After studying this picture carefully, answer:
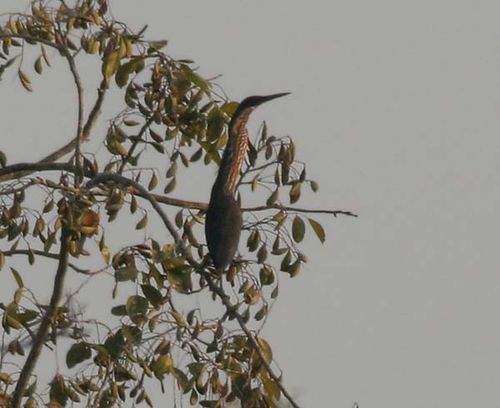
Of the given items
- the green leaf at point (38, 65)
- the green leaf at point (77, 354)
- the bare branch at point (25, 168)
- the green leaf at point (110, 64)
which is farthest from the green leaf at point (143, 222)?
the green leaf at point (38, 65)

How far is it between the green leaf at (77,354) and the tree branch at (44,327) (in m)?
0.29

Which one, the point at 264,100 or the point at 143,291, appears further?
the point at 264,100

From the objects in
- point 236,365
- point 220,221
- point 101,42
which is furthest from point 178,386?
point 101,42

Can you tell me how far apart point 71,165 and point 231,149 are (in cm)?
61

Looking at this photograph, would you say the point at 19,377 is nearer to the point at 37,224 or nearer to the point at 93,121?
the point at 37,224

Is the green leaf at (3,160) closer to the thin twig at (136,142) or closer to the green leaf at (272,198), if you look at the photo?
the thin twig at (136,142)

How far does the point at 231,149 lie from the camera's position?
672 cm

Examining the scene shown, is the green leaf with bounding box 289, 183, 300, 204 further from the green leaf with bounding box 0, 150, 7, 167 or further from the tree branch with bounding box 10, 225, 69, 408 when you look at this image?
the green leaf with bounding box 0, 150, 7, 167

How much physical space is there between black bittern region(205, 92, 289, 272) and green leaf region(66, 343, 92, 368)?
0.62m

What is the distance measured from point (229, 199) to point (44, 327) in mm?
826

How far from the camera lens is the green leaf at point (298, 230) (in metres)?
6.26

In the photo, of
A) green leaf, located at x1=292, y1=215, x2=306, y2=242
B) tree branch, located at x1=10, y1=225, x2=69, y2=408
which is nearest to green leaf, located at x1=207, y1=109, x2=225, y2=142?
green leaf, located at x1=292, y1=215, x2=306, y2=242

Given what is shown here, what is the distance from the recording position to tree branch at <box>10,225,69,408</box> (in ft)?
20.6

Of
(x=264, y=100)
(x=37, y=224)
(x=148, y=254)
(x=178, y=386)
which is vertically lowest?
(x=178, y=386)
